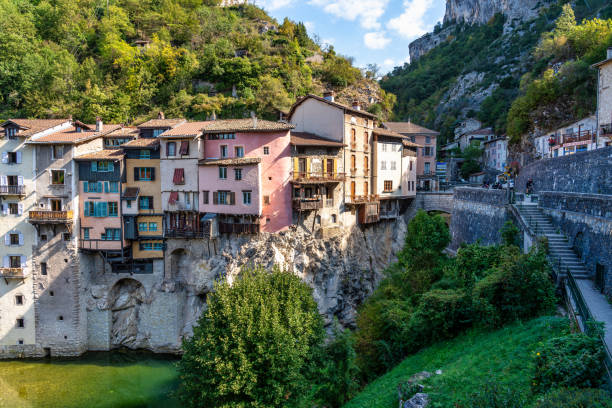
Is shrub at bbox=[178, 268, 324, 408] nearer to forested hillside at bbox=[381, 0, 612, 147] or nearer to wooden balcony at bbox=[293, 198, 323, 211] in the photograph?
wooden balcony at bbox=[293, 198, 323, 211]

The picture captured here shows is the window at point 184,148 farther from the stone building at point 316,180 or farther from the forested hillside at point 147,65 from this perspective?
the forested hillside at point 147,65

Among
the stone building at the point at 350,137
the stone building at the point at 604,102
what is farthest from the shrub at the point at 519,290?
the stone building at the point at 604,102

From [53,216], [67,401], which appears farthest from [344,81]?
[67,401]

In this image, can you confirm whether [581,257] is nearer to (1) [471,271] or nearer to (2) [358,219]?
(1) [471,271]

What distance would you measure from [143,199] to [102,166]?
4.83 meters

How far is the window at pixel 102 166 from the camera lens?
1414 inches

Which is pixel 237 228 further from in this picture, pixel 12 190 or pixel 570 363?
pixel 570 363

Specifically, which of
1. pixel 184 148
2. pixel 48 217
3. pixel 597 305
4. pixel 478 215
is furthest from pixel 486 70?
pixel 48 217

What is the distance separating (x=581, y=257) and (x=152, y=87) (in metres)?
54.0

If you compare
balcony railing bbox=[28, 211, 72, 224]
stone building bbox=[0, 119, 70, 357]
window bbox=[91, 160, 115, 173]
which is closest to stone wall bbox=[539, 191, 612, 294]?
window bbox=[91, 160, 115, 173]

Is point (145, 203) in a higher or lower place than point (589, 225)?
higher

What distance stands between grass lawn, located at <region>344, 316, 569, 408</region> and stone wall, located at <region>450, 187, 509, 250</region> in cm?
1125

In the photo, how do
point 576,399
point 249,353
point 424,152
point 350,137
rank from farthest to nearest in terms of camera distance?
1. point 424,152
2. point 350,137
3. point 249,353
4. point 576,399

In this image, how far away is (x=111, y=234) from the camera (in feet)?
120
